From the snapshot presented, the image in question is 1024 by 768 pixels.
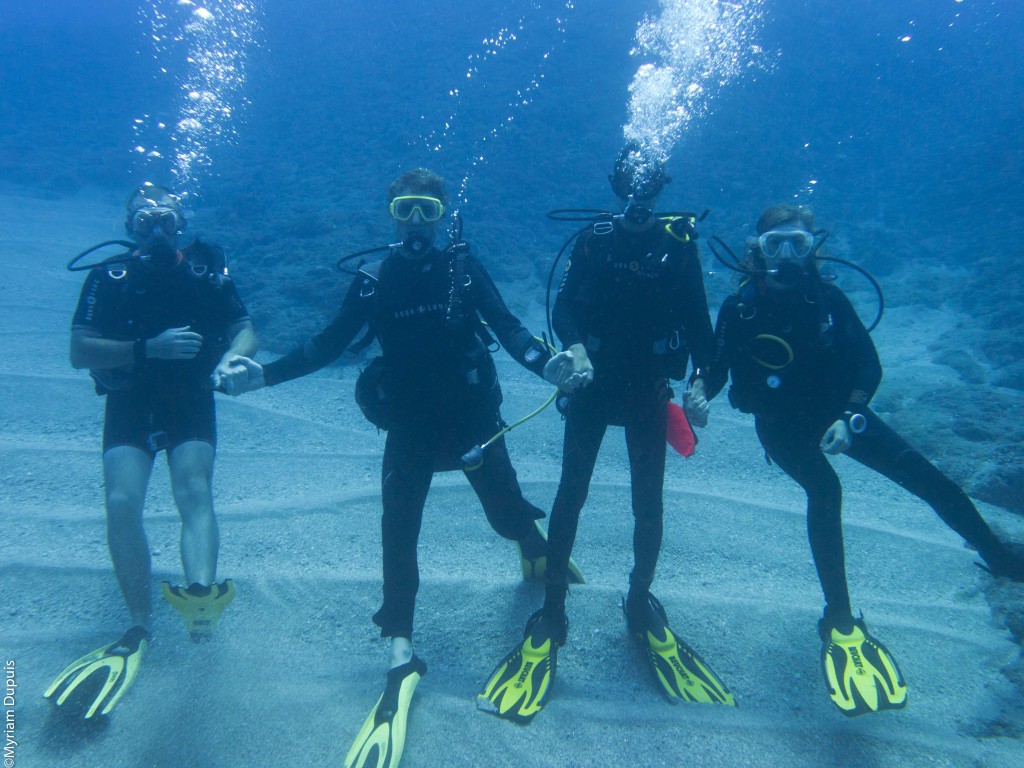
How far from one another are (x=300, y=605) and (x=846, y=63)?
37.0 metres

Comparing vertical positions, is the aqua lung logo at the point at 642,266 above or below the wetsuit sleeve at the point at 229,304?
above

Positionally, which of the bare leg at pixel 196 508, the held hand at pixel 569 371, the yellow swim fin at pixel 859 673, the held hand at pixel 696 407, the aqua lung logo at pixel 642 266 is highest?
the aqua lung logo at pixel 642 266

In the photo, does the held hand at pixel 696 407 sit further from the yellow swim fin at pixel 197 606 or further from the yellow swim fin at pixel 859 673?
the yellow swim fin at pixel 197 606

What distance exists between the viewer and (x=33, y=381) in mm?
7066

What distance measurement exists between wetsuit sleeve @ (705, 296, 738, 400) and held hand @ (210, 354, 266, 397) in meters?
2.44

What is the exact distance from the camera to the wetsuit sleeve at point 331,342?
115 inches

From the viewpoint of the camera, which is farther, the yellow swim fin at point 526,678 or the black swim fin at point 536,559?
the black swim fin at point 536,559

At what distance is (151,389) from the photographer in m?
3.24

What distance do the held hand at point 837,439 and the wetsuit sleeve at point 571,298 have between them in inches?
55.1

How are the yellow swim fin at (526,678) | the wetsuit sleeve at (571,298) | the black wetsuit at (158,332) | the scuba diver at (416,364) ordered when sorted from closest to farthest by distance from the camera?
the yellow swim fin at (526,678), the scuba diver at (416,364), the wetsuit sleeve at (571,298), the black wetsuit at (158,332)

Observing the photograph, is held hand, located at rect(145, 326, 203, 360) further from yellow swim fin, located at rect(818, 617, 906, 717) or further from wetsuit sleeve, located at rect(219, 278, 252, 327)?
yellow swim fin, located at rect(818, 617, 906, 717)

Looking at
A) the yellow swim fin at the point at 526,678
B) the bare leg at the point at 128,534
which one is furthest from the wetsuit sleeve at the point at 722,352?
the bare leg at the point at 128,534

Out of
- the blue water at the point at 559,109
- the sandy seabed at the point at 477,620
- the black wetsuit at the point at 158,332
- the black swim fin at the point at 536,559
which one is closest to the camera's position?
the sandy seabed at the point at 477,620

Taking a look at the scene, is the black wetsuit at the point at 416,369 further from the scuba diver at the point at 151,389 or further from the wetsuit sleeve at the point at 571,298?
the scuba diver at the point at 151,389
